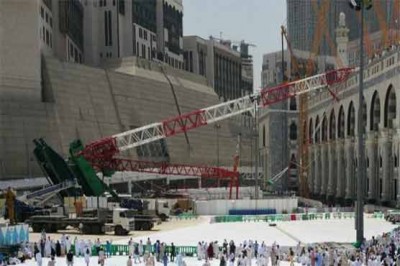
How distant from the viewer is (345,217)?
6022 centimetres

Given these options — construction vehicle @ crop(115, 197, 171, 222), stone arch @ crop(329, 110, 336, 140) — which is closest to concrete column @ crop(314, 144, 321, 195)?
stone arch @ crop(329, 110, 336, 140)

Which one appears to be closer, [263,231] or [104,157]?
[263,231]

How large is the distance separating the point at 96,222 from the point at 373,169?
37.7m

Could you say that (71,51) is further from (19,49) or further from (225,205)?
(225,205)

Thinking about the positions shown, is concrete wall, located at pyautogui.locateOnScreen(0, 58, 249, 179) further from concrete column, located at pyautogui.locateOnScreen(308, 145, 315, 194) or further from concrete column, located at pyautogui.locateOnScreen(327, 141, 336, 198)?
concrete column, located at pyautogui.locateOnScreen(327, 141, 336, 198)

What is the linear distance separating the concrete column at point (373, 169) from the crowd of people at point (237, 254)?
3473 centimetres

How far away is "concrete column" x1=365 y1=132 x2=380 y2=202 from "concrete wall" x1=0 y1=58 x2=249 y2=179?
3396cm

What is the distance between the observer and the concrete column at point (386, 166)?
66.6 m

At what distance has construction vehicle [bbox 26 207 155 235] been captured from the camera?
4503 cm

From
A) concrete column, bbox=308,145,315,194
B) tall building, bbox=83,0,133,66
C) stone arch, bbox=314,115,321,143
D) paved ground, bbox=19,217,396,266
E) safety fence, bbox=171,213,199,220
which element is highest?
tall building, bbox=83,0,133,66

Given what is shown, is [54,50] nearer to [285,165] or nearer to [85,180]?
[85,180]

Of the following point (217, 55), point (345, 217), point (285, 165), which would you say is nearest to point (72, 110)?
point (345, 217)

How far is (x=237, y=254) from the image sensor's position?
3250 cm

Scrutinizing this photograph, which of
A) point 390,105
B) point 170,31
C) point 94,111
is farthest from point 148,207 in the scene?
point 170,31
